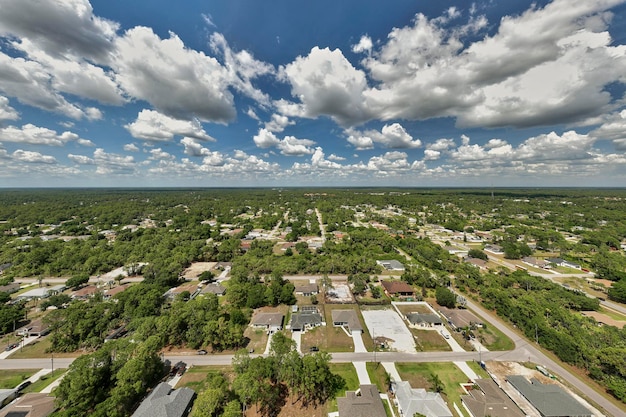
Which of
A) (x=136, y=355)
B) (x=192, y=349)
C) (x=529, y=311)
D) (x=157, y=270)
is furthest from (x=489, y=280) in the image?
(x=157, y=270)

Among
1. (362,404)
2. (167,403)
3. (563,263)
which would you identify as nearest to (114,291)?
(167,403)

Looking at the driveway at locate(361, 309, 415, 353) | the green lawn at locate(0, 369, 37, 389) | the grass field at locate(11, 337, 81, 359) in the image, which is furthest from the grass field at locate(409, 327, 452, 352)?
the green lawn at locate(0, 369, 37, 389)

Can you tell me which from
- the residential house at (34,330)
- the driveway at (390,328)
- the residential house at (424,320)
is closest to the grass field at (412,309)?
the driveway at (390,328)

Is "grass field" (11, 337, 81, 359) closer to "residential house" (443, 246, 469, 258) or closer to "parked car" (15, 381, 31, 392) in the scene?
"parked car" (15, 381, 31, 392)

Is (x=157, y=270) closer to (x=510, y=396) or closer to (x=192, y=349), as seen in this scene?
(x=192, y=349)

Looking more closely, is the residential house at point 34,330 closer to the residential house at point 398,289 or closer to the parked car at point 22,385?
the parked car at point 22,385

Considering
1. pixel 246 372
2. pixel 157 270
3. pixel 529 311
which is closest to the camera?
pixel 246 372

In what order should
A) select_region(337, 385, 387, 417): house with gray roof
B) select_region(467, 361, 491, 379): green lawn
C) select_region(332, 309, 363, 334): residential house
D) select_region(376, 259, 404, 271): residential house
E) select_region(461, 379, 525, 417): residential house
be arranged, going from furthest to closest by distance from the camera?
1. select_region(376, 259, 404, 271): residential house
2. select_region(332, 309, 363, 334): residential house
3. select_region(467, 361, 491, 379): green lawn
4. select_region(461, 379, 525, 417): residential house
5. select_region(337, 385, 387, 417): house with gray roof
